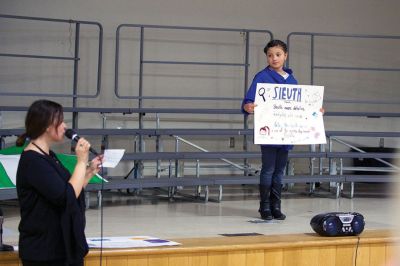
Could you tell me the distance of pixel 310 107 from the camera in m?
5.69

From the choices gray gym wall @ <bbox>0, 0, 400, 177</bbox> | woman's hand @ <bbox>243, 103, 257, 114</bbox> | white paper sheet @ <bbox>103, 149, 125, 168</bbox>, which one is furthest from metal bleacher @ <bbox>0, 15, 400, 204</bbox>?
white paper sheet @ <bbox>103, 149, 125, 168</bbox>

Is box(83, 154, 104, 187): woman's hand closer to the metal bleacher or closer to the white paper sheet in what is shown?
the white paper sheet

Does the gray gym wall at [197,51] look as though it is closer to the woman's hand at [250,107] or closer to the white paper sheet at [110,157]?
the woman's hand at [250,107]

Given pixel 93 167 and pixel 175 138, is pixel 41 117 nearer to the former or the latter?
pixel 93 167

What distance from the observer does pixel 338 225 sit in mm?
4250

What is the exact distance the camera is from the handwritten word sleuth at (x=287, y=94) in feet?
18.2

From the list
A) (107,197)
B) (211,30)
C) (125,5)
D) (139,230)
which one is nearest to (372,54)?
(211,30)

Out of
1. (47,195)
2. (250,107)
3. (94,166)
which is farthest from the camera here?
(250,107)

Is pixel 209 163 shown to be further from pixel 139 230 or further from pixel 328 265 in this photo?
pixel 328 265

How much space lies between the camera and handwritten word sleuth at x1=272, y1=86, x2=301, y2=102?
5562mm

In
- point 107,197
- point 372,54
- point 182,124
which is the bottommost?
point 107,197

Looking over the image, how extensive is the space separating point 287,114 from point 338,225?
1.50m

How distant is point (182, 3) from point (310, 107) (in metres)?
3.99

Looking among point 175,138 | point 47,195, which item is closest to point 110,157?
point 47,195
